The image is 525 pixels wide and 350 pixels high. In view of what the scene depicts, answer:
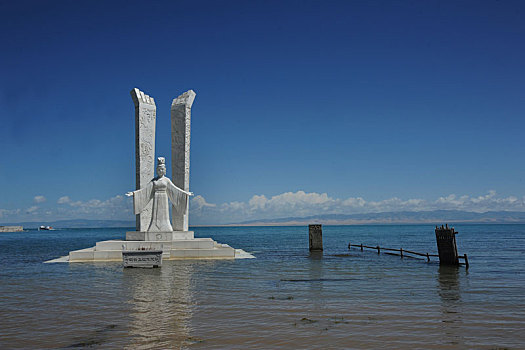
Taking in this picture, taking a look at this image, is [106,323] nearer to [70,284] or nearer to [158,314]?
[158,314]

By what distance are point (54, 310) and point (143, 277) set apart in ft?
15.6

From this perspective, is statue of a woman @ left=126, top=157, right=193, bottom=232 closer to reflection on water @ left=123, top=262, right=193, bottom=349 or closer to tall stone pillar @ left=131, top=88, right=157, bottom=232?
tall stone pillar @ left=131, top=88, right=157, bottom=232

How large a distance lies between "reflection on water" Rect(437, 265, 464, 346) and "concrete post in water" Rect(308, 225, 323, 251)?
11702 millimetres

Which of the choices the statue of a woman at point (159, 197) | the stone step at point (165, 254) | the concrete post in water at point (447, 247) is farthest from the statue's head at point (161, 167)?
the concrete post in water at point (447, 247)

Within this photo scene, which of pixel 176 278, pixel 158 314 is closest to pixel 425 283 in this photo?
pixel 176 278

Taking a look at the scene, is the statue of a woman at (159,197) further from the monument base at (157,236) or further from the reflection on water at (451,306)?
the reflection on water at (451,306)

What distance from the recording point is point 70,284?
39.5 feet

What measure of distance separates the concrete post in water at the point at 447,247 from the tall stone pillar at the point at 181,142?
1156cm

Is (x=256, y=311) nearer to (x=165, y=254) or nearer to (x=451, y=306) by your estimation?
(x=451, y=306)

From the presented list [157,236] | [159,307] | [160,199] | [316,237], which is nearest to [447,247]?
[316,237]

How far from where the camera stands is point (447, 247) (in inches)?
719

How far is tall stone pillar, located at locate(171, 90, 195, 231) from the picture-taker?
20.7 m

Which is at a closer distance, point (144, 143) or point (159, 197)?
point (159, 197)

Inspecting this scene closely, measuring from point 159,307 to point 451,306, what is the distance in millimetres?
6104
